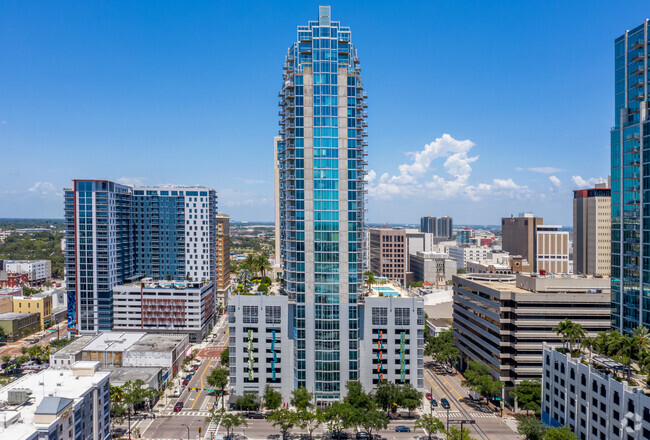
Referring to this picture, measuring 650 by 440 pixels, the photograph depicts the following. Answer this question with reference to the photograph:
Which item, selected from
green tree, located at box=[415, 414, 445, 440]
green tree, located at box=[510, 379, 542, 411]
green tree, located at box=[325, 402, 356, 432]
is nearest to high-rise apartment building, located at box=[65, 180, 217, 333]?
green tree, located at box=[325, 402, 356, 432]

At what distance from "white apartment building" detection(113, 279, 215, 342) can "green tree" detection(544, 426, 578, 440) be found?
11929cm

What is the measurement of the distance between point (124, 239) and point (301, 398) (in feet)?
359

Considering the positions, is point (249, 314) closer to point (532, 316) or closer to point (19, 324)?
point (532, 316)

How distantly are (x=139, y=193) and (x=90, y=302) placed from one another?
51.6 meters

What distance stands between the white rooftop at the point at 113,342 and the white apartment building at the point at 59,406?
34481 mm

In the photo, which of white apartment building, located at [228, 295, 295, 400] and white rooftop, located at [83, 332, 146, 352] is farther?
white rooftop, located at [83, 332, 146, 352]

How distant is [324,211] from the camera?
106 meters

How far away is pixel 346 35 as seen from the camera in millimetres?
107438

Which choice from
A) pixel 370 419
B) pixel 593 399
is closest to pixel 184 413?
pixel 370 419

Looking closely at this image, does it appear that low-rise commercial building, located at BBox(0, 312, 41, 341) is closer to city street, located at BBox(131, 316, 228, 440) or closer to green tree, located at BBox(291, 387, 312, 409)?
city street, located at BBox(131, 316, 228, 440)

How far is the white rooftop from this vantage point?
4926 inches

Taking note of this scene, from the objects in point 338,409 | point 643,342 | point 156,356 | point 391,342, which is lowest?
point 338,409

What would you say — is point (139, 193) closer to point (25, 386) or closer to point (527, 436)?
point (25, 386)

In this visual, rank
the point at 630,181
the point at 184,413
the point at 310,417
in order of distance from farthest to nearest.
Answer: the point at 184,413
the point at 310,417
the point at 630,181
